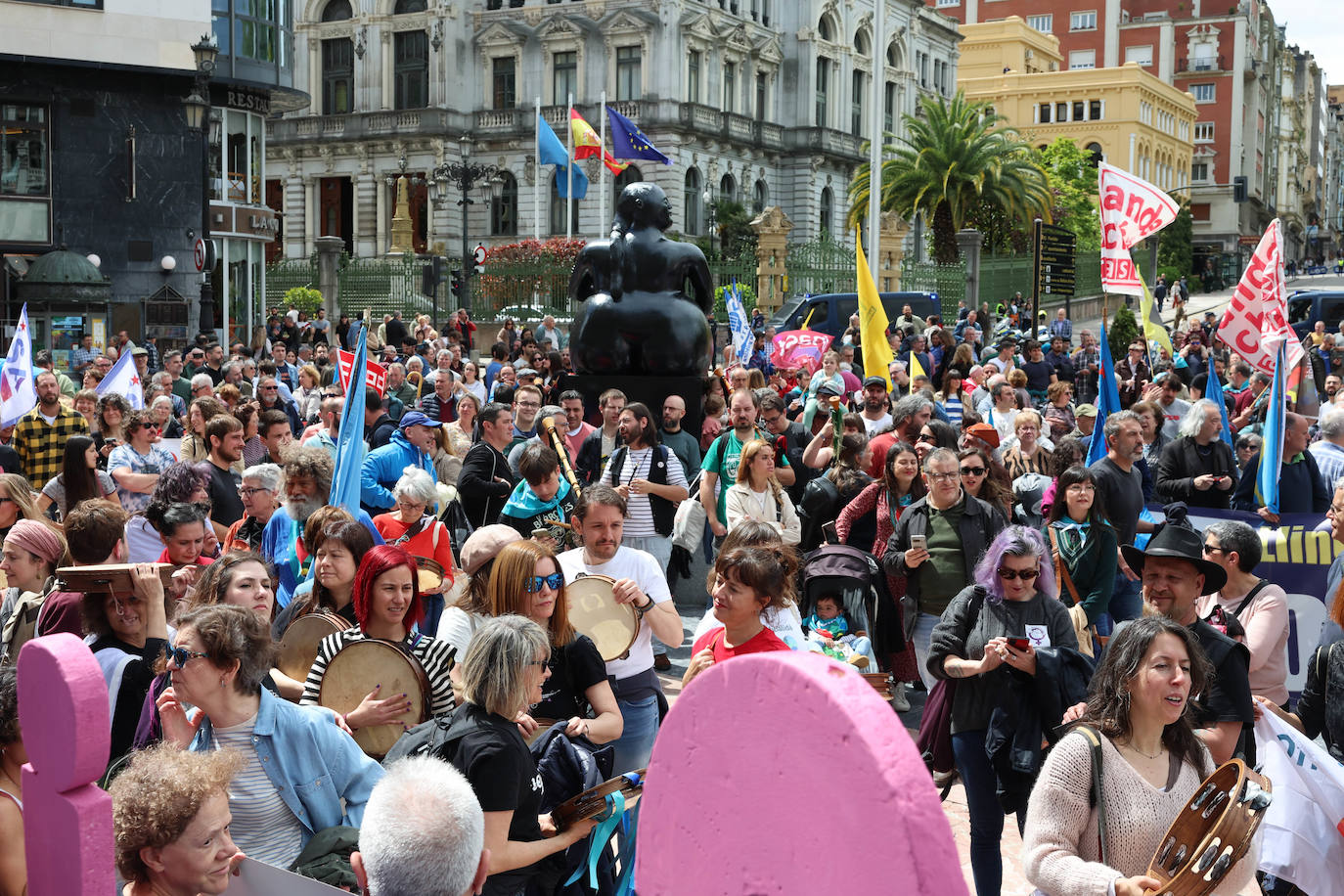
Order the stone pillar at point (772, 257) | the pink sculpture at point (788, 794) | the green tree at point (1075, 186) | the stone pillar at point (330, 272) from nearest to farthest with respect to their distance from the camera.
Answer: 1. the pink sculpture at point (788, 794)
2. the stone pillar at point (772, 257)
3. the stone pillar at point (330, 272)
4. the green tree at point (1075, 186)

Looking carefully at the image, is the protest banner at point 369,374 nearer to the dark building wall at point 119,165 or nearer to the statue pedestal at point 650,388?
the statue pedestal at point 650,388

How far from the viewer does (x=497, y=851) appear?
12.9ft

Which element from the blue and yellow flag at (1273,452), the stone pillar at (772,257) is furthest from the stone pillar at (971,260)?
the blue and yellow flag at (1273,452)

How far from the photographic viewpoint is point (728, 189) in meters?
61.4

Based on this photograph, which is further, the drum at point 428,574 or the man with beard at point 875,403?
the man with beard at point 875,403

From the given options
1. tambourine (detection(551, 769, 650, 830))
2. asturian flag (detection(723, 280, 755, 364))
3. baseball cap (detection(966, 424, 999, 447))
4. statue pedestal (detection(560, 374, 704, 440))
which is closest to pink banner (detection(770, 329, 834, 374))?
asturian flag (detection(723, 280, 755, 364))

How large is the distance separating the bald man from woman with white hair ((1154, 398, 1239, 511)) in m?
3.28

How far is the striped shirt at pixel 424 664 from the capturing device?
4.77m

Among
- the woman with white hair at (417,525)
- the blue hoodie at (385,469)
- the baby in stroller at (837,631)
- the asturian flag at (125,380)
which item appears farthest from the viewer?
the asturian flag at (125,380)

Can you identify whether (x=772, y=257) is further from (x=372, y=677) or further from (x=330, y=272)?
(x=372, y=677)

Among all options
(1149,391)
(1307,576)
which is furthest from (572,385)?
(1307,576)

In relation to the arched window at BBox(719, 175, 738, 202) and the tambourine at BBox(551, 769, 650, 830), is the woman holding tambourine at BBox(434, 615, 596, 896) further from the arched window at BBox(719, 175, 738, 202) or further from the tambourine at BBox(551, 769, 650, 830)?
the arched window at BBox(719, 175, 738, 202)

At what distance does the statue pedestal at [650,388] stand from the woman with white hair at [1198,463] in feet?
13.4

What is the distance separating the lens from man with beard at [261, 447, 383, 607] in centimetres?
697
